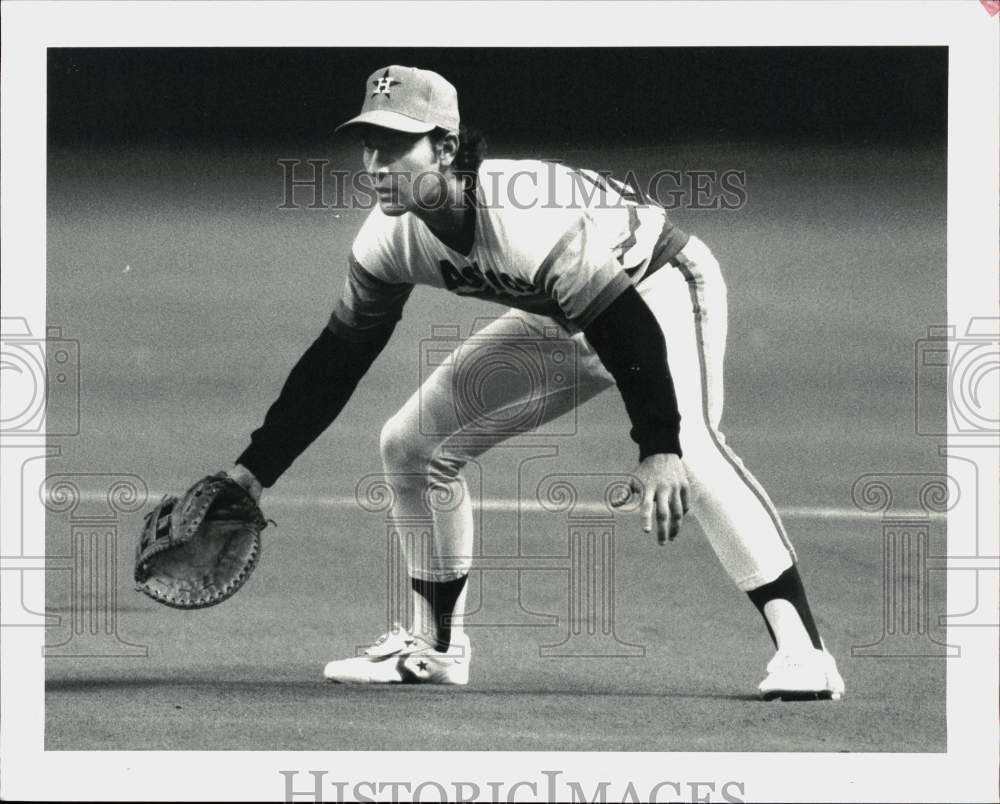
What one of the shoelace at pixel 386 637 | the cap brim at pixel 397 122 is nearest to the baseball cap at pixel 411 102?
the cap brim at pixel 397 122

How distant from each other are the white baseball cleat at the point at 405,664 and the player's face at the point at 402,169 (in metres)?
1.22

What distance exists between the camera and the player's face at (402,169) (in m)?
4.67

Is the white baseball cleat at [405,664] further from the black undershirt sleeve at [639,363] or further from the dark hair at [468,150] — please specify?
the dark hair at [468,150]

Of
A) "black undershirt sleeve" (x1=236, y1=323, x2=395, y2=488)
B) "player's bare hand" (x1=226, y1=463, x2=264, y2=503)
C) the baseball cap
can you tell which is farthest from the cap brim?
"player's bare hand" (x1=226, y1=463, x2=264, y2=503)

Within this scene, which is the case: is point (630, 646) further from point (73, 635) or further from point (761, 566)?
point (73, 635)

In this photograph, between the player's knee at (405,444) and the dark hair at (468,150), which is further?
the player's knee at (405,444)

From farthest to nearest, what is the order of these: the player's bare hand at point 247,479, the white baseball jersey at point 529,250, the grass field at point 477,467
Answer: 1. the player's bare hand at point 247,479
2. the grass field at point 477,467
3. the white baseball jersey at point 529,250

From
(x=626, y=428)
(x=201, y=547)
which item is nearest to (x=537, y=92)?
(x=626, y=428)

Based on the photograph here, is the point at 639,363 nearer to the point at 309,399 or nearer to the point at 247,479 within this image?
the point at 309,399

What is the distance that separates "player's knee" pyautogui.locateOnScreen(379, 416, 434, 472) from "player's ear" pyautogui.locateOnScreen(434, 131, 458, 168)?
2.39ft

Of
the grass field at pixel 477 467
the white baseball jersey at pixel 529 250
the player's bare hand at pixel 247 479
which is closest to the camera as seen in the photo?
the white baseball jersey at pixel 529 250

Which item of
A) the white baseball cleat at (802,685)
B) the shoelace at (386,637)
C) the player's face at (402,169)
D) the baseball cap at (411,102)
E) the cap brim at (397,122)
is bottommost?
the white baseball cleat at (802,685)

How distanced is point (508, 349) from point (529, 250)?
296 mm

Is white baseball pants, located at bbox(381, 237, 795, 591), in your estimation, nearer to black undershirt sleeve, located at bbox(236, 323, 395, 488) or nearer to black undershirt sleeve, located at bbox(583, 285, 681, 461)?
black undershirt sleeve, located at bbox(583, 285, 681, 461)
